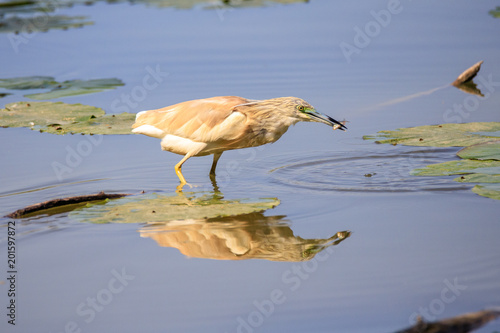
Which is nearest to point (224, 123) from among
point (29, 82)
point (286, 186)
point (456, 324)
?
point (286, 186)

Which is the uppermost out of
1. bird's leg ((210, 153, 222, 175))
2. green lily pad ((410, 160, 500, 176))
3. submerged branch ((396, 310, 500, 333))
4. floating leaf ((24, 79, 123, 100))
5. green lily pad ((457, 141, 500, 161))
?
floating leaf ((24, 79, 123, 100))

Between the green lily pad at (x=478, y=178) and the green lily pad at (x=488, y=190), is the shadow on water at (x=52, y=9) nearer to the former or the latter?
the green lily pad at (x=478, y=178)

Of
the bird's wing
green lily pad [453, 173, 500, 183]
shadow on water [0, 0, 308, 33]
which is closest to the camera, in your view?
green lily pad [453, 173, 500, 183]

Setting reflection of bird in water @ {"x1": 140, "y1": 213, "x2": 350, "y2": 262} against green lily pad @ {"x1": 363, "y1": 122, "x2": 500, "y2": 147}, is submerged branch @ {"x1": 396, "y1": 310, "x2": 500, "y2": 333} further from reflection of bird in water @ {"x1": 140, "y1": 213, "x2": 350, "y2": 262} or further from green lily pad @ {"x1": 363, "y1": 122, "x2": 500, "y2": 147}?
green lily pad @ {"x1": 363, "y1": 122, "x2": 500, "y2": 147}

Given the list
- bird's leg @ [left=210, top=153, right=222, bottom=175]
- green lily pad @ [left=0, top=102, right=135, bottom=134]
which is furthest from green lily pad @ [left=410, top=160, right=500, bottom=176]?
green lily pad @ [left=0, top=102, right=135, bottom=134]

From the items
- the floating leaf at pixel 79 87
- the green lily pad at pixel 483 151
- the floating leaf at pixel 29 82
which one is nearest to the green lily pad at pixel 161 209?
the green lily pad at pixel 483 151

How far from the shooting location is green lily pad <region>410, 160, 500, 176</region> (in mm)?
6832

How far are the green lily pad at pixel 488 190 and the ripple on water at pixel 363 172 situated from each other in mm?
367

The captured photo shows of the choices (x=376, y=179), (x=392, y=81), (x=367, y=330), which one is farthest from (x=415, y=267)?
(x=392, y=81)

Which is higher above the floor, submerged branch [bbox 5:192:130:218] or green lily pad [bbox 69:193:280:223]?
submerged branch [bbox 5:192:130:218]

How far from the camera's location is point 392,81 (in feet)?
36.4

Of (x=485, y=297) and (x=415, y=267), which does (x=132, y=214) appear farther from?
(x=485, y=297)

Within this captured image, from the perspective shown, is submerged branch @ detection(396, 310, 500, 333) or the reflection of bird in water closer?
submerged branch @ detection(396, 310, 500, 333)

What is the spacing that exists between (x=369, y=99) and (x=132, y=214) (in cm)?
507
